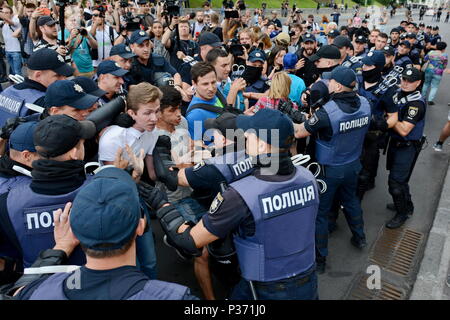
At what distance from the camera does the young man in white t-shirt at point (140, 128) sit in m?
2.88

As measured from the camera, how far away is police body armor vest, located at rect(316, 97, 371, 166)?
3.66 meters

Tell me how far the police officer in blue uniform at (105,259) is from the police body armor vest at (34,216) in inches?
24.2

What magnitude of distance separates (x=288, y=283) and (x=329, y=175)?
184 cm

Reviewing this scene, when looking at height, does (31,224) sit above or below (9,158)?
below

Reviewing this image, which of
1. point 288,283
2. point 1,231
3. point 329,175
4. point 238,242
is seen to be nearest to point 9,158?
point 1,231

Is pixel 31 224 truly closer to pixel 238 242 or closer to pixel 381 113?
pixel 238 242

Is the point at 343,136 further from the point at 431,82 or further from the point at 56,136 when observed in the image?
the point at 431,82

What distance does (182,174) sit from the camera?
2.77m

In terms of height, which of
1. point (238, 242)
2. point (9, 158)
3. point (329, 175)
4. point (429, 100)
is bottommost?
point (429, 100)

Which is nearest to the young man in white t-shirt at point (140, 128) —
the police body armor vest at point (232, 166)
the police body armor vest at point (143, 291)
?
the police body armor vest at point (232, 166)

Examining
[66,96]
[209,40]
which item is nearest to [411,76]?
[209,40]

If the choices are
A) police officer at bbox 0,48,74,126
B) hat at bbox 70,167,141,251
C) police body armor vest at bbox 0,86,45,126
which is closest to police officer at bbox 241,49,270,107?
police officer at bbox 0,48,74,126

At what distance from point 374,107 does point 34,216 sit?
4.57 m

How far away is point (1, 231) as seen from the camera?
224 centimetres
